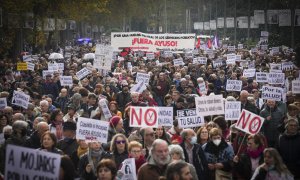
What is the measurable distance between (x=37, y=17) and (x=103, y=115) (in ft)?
96.9

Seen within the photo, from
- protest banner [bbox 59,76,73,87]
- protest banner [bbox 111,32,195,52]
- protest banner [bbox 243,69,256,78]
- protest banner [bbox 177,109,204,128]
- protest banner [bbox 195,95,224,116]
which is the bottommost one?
protest banner [bbox 177,109,204,128]

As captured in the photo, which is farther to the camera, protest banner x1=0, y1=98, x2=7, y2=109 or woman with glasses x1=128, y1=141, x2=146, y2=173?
protest banner x1=0, y1=98, x2=7, y2=109

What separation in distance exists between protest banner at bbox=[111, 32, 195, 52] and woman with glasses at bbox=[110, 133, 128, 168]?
23724mm

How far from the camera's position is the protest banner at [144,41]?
3362 cm

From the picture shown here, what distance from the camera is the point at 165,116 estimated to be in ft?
43.2

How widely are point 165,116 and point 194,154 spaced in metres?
2.95

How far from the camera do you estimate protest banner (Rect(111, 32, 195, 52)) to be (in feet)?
110

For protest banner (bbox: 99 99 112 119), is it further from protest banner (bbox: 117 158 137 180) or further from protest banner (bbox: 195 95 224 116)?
protest banner (bbox: 117 158 137 180)

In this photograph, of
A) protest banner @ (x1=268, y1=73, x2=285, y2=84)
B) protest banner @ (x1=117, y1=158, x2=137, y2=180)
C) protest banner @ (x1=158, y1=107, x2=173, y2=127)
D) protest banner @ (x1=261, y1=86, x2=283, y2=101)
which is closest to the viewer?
protest banner @ (x1=117, y1=158, x2=137, y2=180)

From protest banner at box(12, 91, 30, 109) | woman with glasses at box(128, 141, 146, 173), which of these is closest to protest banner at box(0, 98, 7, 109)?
protest banner at box(12, 91, 30, 109)

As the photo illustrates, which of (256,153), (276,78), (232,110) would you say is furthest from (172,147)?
(276,78)

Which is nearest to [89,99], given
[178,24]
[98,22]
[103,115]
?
[103,115]

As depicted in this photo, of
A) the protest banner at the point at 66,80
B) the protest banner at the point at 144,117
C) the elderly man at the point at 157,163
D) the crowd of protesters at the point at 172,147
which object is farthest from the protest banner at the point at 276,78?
the elderly man at the point at 157,163

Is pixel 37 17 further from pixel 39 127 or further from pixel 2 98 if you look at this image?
pixel 39 127
